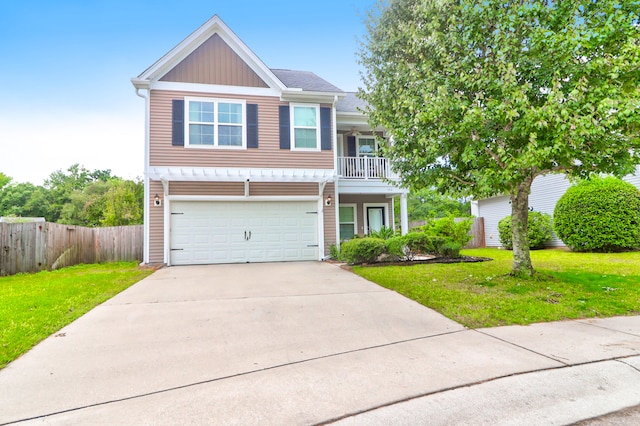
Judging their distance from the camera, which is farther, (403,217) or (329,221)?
(403,217)

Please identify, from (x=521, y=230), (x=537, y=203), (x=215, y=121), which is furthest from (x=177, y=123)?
(x=537, y=203)

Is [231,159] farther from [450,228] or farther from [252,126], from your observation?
[450,228]

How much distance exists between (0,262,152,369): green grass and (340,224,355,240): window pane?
7249mm

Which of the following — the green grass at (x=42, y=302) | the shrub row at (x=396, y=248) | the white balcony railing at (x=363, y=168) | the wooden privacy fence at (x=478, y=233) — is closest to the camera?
the green grass at (x=42, y=302)

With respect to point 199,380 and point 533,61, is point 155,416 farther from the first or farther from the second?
point 533,61

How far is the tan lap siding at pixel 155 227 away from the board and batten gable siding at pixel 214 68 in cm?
351

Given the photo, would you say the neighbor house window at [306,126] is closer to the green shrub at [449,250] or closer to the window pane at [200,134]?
the window pane at [200,134]

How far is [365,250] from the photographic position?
9.58 metres

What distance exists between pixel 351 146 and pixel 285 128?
3.46 metres

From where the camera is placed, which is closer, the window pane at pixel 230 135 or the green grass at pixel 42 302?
the green grass at pixel 42 302

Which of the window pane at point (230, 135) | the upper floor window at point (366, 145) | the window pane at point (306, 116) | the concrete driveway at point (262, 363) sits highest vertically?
the window pane at point (306, 116)

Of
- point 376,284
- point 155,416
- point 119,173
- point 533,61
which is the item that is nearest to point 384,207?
point 376,284

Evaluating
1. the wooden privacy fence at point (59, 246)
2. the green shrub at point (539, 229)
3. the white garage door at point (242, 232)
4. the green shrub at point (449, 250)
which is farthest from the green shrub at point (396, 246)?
the wooden privacy fence at point (59, 246)

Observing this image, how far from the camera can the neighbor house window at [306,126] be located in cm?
1161
